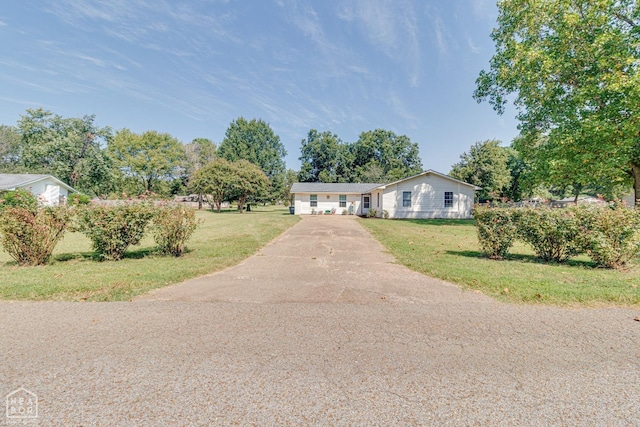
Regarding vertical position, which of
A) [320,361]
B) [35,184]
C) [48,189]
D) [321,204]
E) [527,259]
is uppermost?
[35,184]

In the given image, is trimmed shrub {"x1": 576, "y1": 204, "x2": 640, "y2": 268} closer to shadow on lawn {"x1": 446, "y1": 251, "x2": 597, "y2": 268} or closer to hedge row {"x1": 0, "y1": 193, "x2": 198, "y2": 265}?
shadow on lawn {"x1": 446, "y1": 251, "x2": 597, "y2": 268}

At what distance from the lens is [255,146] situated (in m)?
55.7

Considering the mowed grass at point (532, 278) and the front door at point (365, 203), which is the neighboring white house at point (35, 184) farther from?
the mowed grass at point (532, 278)

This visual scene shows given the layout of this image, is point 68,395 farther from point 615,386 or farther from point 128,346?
point 615,386

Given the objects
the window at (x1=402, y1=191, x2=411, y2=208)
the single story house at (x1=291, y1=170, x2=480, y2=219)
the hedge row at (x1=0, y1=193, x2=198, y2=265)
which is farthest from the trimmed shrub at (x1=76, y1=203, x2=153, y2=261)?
the window at (x1=402, y1=191, x2=411, y2=208)

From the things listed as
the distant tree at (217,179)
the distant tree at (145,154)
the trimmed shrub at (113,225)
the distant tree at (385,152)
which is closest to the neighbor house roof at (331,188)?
the distant tree at (217,179)

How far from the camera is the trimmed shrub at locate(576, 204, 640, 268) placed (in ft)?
19.7

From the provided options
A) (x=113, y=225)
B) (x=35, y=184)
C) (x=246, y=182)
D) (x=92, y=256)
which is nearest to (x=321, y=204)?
(x=246, y=182)

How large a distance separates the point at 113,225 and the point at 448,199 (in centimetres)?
2539

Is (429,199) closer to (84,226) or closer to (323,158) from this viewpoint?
(84,226)

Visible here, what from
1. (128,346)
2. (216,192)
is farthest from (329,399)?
(216,192)

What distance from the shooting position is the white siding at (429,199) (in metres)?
25.2

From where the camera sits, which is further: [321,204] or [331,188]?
[331,188]

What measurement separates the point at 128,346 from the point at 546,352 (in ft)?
13.8
